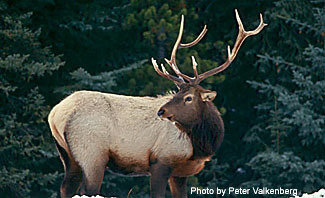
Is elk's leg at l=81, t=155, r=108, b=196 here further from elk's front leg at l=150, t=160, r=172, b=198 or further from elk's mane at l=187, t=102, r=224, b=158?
elk's mane at l=187, t=102, r=224, b=158

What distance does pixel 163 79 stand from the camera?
43.2 ft

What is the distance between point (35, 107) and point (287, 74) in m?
5.34

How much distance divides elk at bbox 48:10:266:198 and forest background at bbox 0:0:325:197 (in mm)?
4113

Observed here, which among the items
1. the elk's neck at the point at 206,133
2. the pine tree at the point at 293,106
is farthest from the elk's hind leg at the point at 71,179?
the pine tree at the point at 293,106

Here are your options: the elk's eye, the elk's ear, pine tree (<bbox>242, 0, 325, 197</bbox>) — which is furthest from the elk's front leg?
pine tree (<bbox>242, 0, 325, 197</bbox>)

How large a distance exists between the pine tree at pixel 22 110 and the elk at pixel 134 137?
4.02m

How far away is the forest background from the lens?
12328mm

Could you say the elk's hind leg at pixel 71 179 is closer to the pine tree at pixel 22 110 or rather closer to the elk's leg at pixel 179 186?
the elk's leg at pixel 179 186

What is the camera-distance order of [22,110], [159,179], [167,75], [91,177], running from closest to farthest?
[91,177] → [159,179] → [167,75] → [22,110]

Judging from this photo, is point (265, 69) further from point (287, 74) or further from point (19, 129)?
point (19, 129)

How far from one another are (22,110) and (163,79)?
2632 millimetres

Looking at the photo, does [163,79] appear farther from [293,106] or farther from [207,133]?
[207,133]

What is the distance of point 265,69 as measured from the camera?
48.6ft

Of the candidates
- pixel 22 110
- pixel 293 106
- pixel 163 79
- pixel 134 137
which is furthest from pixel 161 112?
pixel 293 106
